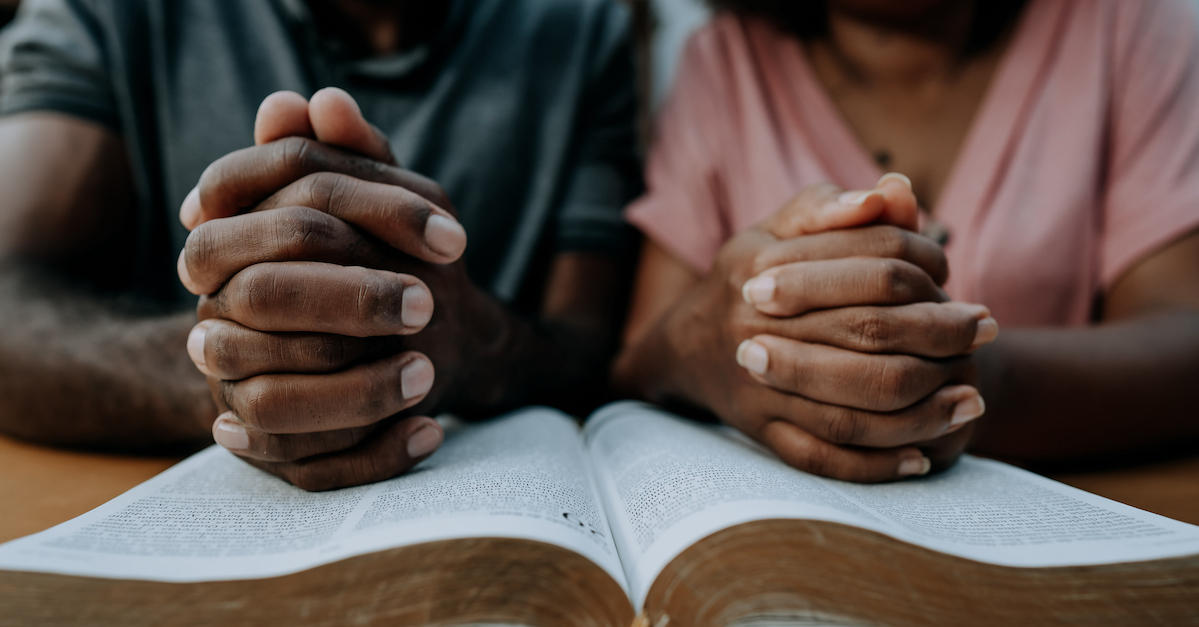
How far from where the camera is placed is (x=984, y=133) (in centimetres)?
78

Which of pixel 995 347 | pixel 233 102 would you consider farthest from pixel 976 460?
pixel 233 102

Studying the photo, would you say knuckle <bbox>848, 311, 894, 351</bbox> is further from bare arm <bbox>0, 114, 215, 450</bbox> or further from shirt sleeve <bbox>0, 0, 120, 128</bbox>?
shirt sleeve <bbox>0, 0, 120, 128</bbox>

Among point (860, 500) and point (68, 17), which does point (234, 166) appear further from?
point (68, 17)

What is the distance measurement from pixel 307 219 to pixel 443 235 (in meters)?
0.09

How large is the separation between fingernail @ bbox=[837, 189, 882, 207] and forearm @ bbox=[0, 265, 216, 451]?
57 cm

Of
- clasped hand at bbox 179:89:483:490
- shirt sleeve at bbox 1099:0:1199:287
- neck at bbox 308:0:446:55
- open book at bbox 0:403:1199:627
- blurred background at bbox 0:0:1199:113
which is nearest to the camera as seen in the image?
open book at bbox 0:403:1199:627

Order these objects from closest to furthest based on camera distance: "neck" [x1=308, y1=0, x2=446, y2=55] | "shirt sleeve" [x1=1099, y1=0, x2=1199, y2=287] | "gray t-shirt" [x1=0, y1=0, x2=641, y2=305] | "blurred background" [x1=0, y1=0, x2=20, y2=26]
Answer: "shirt sleeve" [x1=1099, y1=0, x2=1199, y2=287]
"gray t-shirt" [x1=0, y1=0, x2=641, y2=305]
"neck" [x1=308, y1=0, x2=446, y2=55]
"blurred background" [x1=0, y1=0, x2=20, y2=26]

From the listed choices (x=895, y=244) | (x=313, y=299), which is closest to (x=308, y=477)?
(x=313, y=299)

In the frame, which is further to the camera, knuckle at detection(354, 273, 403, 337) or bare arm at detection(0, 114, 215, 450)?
bare arm at detection(0, 114, 215, 450)

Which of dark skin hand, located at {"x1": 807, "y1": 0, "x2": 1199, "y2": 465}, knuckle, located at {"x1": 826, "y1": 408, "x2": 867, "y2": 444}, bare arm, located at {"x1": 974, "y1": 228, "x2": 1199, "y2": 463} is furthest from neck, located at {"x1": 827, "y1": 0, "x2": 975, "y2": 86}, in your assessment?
knuckle, located at {"x1": 826, "y1": 408, "x2": 867, "y2": 444}

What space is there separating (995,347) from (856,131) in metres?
0.45

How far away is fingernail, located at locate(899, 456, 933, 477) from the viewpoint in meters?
0.45

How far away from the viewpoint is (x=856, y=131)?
873mm

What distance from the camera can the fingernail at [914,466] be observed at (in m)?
0.45
